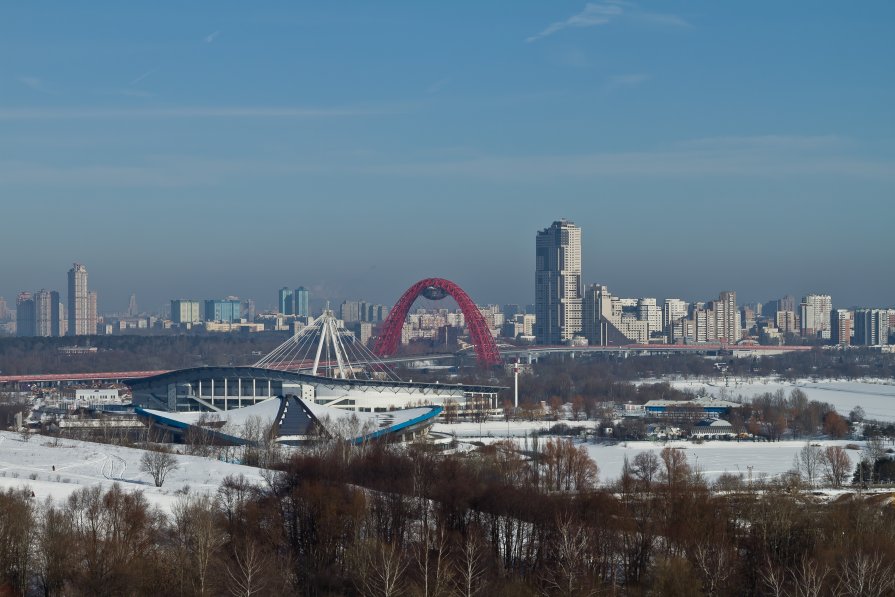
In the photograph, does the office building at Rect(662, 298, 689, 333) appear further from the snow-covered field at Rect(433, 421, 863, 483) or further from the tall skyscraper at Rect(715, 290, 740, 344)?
the snow-covered field at Rect(433, 421, 863, 483)

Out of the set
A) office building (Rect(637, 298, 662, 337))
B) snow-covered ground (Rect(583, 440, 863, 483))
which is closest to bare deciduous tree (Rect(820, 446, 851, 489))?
snow-covered ground (Rect(583, 440, 863, 483))

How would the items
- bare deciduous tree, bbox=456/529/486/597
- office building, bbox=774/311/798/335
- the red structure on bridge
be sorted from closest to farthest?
1. bare deciduous tree, bbox=456/529/486/597
2. the red structure on bridge
3. office building, bbox=774/311/798/335

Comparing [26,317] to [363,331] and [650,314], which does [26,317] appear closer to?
[363,331]

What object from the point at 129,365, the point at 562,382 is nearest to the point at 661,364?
the point at 562,382

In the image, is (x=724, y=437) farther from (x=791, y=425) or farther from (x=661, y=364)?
(x=661, y=364)

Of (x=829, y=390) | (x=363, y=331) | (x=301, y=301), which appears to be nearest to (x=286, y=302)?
(x=301, y=301)

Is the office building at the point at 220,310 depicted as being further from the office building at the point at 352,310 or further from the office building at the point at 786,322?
the office building at the point at 786,322
